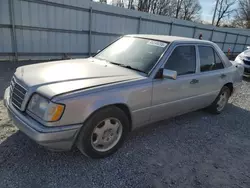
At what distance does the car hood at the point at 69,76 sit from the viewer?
97.5 inches

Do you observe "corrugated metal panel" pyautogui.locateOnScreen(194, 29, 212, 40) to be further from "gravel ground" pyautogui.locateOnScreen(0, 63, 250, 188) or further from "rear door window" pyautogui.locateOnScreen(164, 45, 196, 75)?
"gravel ground" pyautogui.locateOnScreen(0, 63, 250, 188)

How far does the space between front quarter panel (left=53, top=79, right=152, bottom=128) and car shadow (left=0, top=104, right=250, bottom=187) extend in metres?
0.55

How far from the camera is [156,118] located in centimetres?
344

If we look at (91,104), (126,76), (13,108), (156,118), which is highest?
(126,76)

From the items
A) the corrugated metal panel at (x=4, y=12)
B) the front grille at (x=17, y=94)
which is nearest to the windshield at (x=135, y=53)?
the front grille at (x=17, y=94)

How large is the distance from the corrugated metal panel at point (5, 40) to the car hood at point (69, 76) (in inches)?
209

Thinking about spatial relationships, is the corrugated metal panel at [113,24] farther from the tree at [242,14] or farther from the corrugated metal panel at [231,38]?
the tree at [242,14]

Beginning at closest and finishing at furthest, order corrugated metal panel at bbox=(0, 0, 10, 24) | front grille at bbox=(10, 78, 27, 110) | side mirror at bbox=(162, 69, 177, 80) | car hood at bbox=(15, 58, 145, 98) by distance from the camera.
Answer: car hood at bbox=(15, 58, 145, 98)
front grille at bbox=(10, 78, 27, 110)
side mirror at bbox=(162, 69, 177, 80)
corrugated metal panel at bbox=(0, 0, 10, 24)

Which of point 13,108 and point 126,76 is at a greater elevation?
point 126,76

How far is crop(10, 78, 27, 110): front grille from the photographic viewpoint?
2.60m

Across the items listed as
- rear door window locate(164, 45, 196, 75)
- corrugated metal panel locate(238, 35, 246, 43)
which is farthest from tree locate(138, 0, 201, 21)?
rear door window locate(164, 45, 196, 75)

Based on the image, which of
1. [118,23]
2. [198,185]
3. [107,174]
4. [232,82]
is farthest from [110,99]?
[118,23]

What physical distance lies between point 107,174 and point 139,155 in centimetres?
63

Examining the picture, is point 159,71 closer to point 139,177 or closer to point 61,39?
point 139,177
